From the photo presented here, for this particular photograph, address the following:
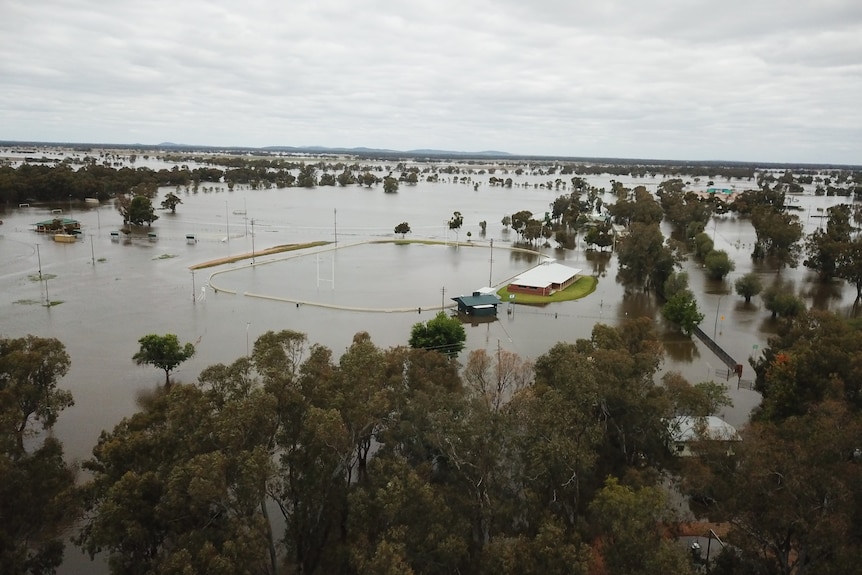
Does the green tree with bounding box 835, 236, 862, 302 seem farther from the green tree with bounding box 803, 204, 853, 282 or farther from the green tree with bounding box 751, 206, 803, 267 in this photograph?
the green tree with bounding box 751, 206, 803, 267

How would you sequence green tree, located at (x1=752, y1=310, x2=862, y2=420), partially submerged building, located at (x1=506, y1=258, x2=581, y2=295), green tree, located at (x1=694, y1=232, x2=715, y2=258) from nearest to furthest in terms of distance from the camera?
1. green tree, located at (x1=752, y1=310, x2=862, y2=420)
2. partially submerged building, located at (x1=506, y1=258, x2=581, y2=295)
3. green tree, located at (x1=694, y1=232, x2=715, y2=258)

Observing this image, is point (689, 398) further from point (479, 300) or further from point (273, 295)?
point (273, 295)

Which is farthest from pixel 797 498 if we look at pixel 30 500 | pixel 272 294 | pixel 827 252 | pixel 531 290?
pixel 827 252

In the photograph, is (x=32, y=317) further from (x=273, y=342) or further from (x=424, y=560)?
(x=424, y=560)

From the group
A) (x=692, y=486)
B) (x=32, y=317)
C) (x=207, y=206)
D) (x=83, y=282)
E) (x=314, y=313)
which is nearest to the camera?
(x=692, y=486)

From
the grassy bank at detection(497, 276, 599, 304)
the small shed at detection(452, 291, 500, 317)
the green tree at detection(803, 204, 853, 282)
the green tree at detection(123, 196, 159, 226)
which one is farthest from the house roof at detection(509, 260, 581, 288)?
the green tree at detection(123, 196, 159, 226)

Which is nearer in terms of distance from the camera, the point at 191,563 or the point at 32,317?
the point at 191,563

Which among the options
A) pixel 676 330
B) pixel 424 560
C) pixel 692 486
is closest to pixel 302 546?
pixel 424 560
